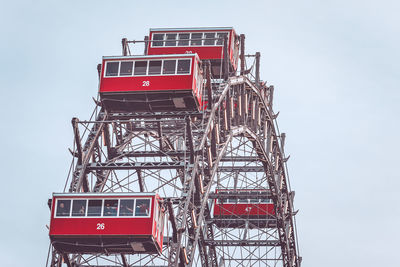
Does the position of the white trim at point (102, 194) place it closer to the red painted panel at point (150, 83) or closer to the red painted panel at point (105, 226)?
the red painted panel at point (105, 226)

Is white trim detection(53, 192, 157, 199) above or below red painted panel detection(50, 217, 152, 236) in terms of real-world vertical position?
above

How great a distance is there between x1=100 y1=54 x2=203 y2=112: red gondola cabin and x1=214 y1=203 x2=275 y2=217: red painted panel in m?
26.4

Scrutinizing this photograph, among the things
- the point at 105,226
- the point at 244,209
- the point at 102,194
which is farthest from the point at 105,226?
the point at 244,209

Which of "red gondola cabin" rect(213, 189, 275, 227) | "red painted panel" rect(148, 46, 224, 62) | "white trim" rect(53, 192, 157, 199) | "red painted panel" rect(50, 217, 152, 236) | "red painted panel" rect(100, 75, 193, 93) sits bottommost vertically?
"red painted panel" rect(50, 217, 152, 236)

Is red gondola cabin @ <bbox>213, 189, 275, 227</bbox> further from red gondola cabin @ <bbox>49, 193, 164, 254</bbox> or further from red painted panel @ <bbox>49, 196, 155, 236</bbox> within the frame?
red painted panel @ <bbox>49, 196, 155, 236</bbox>

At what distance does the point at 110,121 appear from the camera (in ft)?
190

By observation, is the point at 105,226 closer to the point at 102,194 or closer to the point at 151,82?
the point at 102,194

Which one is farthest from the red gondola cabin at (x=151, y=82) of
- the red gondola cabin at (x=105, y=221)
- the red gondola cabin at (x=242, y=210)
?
the red gondola cabin at (x=242, y=210)

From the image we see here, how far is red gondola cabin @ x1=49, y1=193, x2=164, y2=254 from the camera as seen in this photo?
50875 mm

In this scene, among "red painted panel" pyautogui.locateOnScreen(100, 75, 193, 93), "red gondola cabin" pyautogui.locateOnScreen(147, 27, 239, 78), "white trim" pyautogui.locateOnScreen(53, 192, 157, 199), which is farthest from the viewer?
"red gondola cabin" pyautogui.locateOnScreen(147, 27, 239, 78)

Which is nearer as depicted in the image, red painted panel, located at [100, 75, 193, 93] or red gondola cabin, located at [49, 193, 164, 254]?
red gondola cabin, located at [49, 193, 164, 254]

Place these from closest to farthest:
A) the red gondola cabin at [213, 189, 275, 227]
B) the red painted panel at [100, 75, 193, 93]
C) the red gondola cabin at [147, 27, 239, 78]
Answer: the red painted panel at [100, 75, 193, 93], the red gondola cabin at [147, 27, 239, 78], the red gondola cabin at [213, 189, 275, 227]

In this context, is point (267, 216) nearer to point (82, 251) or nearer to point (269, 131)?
point (269, 131)

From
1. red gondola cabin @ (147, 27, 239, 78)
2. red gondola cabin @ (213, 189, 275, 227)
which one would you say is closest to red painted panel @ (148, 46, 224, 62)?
red gondola cabin @ (147, 27, 239, 78)
